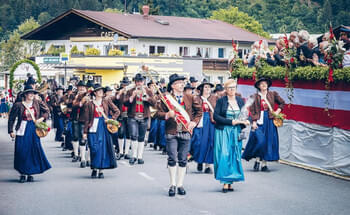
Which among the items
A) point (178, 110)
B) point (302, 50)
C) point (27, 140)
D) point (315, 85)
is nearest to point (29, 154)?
point (27, 140)

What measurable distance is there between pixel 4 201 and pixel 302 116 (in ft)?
24.0

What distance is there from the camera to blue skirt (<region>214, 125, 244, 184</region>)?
11383 mm

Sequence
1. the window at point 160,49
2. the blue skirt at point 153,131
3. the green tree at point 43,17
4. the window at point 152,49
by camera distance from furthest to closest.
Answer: the green tree at point 43,17 → the window at point 160,49 → the window at point 152,49 → the blue skirt at point 153,131

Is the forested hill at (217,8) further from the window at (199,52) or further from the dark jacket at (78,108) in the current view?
the dark jacket at (78,108)

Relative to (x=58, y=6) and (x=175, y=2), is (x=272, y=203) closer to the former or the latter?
(x=175, y=2)

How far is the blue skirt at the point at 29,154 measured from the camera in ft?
42.6

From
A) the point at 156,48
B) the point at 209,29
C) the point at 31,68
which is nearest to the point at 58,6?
the point at 209,29

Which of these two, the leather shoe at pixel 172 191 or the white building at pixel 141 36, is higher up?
the white building at pixel 141 36

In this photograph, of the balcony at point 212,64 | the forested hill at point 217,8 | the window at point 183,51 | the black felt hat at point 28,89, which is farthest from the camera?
the forested hill at point 217,8

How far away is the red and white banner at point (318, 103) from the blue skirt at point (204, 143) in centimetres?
218

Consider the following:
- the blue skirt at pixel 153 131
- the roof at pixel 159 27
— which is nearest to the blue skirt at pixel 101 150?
the blue skirt at pixel 153 131

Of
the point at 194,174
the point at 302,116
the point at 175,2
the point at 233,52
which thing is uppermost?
the point at 175,2

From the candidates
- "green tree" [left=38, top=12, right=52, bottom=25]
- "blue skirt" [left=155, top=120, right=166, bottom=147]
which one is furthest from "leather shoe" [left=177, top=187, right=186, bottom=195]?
"green tree" [left=38, top=12, right=52, bottom=25]

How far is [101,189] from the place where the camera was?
11.9 metres
